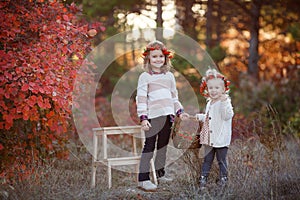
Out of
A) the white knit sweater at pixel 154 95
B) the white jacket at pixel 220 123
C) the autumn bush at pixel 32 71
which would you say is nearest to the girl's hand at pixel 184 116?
the white knit sweater at pixel 154 95

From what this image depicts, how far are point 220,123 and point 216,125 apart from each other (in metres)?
0.05

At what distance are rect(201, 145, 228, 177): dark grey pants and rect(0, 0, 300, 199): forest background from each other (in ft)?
1.88

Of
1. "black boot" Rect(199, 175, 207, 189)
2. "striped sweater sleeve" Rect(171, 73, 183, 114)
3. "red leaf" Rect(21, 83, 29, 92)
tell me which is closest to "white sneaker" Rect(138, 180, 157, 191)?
"black boot" Rect(199, 175, 207, 189)

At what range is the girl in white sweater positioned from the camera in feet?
Answer: 13.9

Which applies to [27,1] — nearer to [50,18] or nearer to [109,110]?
[50,18]

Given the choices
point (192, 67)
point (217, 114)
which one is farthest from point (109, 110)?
point (217, 114)

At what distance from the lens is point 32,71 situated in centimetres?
391

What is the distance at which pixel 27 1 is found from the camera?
4277 millimetres

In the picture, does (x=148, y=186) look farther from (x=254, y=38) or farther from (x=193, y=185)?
(x=254, y=38)

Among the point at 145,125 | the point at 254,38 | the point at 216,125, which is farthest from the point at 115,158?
the point at 254,38

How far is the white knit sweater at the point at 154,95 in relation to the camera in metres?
4.24

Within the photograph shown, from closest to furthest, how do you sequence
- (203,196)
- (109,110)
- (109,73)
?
(203,196)
(109,110)
(109,73)

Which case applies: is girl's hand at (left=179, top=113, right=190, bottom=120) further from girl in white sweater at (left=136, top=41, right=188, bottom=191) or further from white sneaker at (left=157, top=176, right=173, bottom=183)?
white sneaker at (left=157, top=176, right=173, bottom=183)

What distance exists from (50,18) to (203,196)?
7.77 feet
